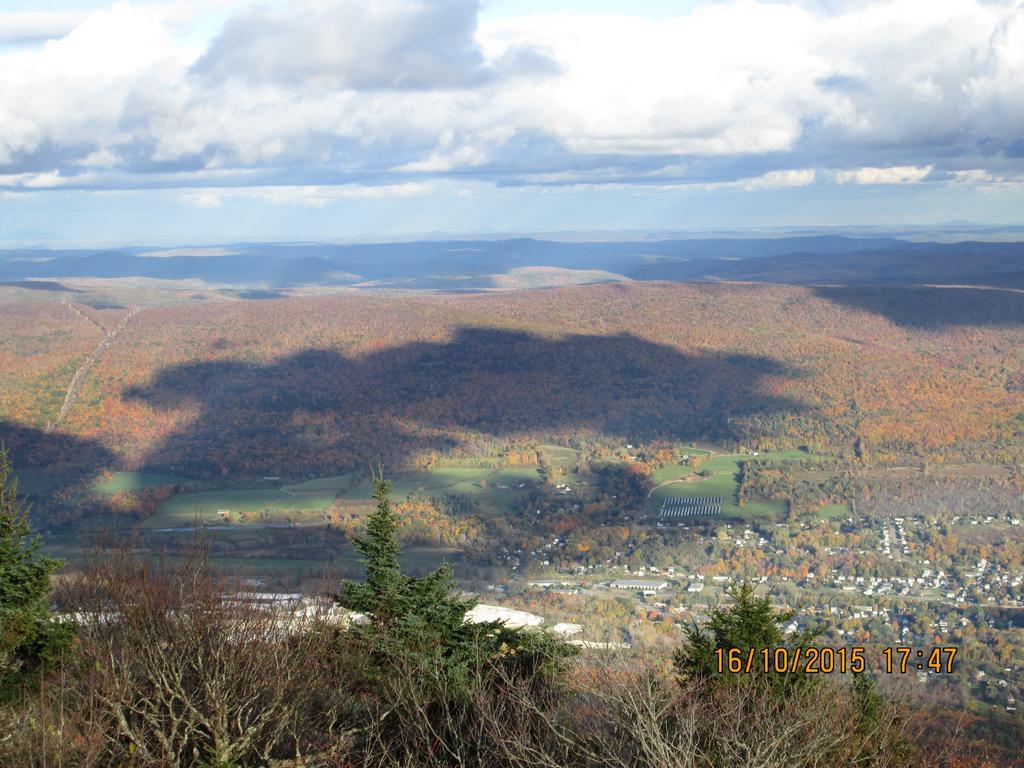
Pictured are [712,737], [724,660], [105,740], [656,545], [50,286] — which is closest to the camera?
[105,740]

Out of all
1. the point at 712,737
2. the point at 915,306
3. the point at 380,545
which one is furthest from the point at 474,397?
the point at 712,737

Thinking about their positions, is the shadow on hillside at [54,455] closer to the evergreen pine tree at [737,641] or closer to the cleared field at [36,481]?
the cleared field at [36,481]

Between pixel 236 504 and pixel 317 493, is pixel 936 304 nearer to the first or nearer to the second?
pixel 317 493

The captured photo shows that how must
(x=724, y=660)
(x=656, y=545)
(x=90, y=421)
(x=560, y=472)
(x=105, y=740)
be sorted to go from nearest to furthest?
(x=105, y=740) → (x=724, y=660) → (x=656, y=545) → (x=560, y=472) → (x=90, y=421)

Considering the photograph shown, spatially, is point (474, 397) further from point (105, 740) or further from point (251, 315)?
point (105, 740)

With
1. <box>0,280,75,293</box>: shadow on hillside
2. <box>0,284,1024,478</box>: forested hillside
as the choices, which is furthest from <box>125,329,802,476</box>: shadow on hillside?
<box>0,280,75,293</box>: shadow on hillside

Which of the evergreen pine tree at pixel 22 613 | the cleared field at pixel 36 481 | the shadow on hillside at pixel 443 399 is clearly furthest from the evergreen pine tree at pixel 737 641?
the cleared field at pixel 36 481
